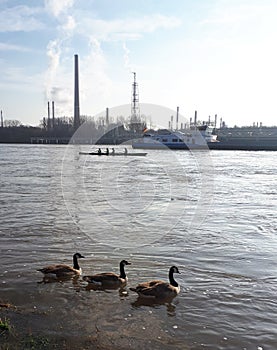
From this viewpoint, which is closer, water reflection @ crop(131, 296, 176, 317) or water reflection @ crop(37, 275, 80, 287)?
water reflection @ crop(131, 296, 176, 317)

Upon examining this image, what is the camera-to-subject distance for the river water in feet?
21.6

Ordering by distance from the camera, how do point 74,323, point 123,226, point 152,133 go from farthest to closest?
point 152,133, point 123,226, point 74,323

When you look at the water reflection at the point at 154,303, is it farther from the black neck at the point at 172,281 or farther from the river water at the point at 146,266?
the black neck at the point at 172,281

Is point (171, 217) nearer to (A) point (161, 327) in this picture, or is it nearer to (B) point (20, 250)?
(B) point (20, 250)

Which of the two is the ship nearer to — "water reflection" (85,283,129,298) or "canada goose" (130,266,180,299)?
"water reflection" (85,283,129,298)

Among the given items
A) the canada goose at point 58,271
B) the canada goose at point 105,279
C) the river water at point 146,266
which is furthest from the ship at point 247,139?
the canada goose at point 105,279

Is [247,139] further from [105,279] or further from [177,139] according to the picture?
[105,279]

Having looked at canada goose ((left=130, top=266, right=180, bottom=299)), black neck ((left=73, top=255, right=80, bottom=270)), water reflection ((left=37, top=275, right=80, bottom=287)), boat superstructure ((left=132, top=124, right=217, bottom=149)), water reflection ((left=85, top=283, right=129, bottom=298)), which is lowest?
water reflection ((left=85, top=283, right=129, bottom=298))

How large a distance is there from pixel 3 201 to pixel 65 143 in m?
103

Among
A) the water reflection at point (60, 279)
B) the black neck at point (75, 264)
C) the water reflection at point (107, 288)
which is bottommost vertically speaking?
the water reflection at point (107, 288)

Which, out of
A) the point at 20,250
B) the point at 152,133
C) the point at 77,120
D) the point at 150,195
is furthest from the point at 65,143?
the point at 20,250

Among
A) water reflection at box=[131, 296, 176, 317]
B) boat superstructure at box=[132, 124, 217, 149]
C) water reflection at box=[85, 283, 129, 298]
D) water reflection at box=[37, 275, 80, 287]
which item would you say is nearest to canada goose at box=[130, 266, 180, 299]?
water reflection at box=[131, 296, 176, 317]

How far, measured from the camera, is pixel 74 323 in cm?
673

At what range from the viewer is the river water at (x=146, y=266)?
658 centimetres
